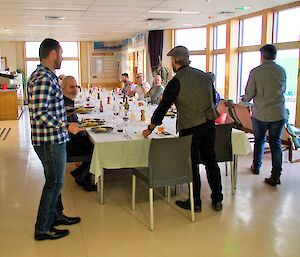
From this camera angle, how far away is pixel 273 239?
3.12 m

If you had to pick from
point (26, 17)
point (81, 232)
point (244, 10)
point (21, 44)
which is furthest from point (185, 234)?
point (21, 44)

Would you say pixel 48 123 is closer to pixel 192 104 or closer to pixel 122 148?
pixel 122 148

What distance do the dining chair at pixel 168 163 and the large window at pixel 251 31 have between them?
6.78m

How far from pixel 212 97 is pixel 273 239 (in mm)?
1347

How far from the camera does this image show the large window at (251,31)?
30.5 ft

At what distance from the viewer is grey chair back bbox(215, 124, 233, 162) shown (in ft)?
12.7

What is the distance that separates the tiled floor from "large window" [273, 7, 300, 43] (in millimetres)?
4406

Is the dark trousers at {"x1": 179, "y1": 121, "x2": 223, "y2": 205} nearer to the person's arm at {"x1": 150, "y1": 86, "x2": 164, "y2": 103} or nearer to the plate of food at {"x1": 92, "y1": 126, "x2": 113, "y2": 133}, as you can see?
the plate of food at {"x1": 92, "y1": 126, "x2": 113, "y2": 133}

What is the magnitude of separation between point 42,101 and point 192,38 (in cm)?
998

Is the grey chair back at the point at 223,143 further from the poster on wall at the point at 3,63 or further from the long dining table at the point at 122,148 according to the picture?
the poster on wall at the point at 3,63

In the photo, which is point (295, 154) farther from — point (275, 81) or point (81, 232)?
point (81, 232)

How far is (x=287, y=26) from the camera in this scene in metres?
8.41

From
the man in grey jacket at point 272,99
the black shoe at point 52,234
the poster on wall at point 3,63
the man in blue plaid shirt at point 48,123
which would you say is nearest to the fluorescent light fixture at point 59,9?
the man in grey jacket at point 272,99

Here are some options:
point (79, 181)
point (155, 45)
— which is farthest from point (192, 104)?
point (155, 45)
